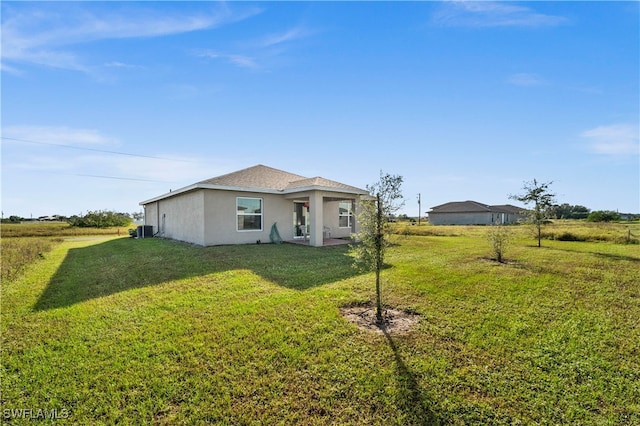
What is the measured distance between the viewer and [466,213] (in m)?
46.7

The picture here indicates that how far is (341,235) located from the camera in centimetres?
1742

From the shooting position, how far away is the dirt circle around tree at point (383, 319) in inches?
171

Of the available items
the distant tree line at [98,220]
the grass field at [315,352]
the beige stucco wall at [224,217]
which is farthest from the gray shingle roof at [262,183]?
the distant tree line at [98,220]

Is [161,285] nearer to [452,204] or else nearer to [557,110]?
[557,110]

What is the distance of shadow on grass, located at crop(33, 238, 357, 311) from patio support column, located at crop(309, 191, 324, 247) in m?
1.30

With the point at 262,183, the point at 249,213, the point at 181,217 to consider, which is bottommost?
the point at 181,217

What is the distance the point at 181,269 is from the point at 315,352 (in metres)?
6.19

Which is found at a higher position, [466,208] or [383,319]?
[466,208]

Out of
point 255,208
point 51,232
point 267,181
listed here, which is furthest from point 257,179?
point 51,232

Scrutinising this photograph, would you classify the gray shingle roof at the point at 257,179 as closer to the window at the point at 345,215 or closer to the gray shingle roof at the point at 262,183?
the gray shingle roof at the point at 262,183

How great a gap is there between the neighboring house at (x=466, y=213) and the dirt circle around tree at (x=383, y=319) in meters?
45.7

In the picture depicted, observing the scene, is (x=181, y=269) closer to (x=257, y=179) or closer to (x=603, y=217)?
(x=257, y=179)

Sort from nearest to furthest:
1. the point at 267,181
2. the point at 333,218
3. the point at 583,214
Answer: the point at 267,181 < the point at 333,218 < the point at 583,214

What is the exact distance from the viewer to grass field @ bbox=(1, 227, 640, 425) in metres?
2.69
